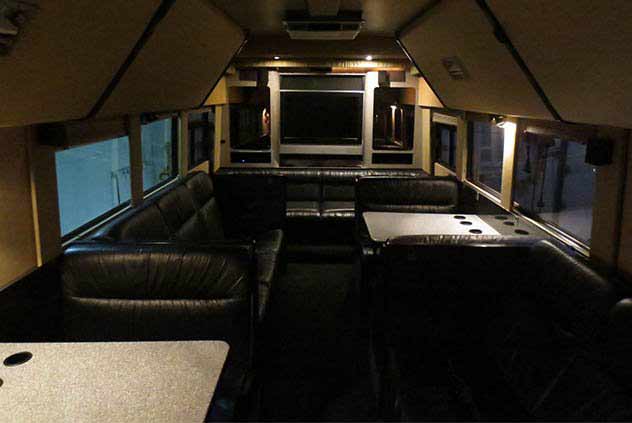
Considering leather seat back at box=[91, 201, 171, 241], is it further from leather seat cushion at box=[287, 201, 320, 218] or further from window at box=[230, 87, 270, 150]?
window at box=[230, 87, 270, 150]

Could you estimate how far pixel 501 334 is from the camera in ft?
8.21

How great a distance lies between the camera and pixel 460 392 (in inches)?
88.0

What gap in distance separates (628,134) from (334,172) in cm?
378

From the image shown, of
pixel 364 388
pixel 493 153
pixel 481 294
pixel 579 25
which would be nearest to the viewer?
pixel 579 25

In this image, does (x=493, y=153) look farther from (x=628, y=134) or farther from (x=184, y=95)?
(x=184, y=95)

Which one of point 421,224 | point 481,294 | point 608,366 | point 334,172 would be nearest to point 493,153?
point 421,224

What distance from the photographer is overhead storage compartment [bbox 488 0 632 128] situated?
1.62 m

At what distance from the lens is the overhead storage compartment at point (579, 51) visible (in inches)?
63.8

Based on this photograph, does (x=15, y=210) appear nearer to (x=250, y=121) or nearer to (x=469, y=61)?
(x=469, y=61)

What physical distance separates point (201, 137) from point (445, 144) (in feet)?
8.72

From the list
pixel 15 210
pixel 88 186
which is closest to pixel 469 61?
pixel 15 210

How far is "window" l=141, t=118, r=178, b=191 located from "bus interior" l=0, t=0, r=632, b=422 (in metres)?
0.03

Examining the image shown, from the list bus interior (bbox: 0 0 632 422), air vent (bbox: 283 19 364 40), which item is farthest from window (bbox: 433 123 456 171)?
air vent (bbox: 283 19 364 40)

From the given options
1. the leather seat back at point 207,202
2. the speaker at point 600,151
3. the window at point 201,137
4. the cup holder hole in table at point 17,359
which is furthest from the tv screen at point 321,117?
the cup holder hole in table at point 17,359
